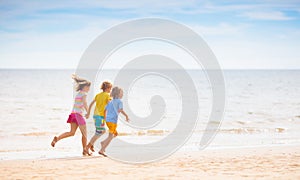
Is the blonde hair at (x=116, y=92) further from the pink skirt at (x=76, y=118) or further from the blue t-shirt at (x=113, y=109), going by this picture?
the pink skirt at (x=76, y=118)

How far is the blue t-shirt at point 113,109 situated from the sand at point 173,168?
0.92 m

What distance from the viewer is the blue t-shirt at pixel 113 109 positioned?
873 centimetres

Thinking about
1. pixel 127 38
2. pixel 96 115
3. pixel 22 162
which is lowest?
pixel 22 162

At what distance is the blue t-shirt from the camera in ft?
28.6

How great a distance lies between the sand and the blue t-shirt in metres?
0.92

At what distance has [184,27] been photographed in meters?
14.1

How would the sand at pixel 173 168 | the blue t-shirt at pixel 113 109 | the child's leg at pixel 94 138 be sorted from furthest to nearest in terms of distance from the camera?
the child's leg at pixel 94 138 < the blue t-shirt at pixel 113 109 < the sand at pixel 173 168

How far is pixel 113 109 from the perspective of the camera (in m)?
8.73

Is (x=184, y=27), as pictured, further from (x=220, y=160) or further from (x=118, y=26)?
(x=220, y=160)

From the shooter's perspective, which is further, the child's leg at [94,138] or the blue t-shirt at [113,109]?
the child's leg at [94,138]

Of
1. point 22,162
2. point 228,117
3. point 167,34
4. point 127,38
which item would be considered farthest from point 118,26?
point 228,117

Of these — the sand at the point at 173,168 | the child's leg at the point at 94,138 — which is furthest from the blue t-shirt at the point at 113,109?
the sand at the point at 173,168

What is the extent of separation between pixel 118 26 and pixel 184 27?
2485 millimetres

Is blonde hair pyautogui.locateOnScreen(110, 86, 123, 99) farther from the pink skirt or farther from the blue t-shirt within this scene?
the pink skirt
